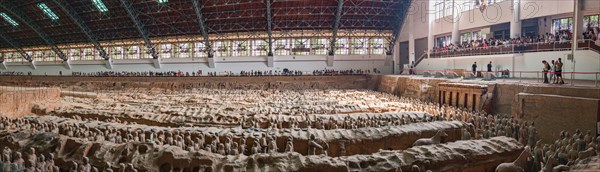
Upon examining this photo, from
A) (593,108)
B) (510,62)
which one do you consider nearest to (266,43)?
(510,62)

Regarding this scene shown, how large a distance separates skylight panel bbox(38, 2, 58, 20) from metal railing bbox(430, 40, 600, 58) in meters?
38.9

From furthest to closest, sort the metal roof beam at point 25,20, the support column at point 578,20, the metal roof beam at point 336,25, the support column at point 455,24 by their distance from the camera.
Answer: the metal roof beam at point 25,20 → the metal roof beam at point 336,25 → the support column at point 455,24 → the support column at point 578,20

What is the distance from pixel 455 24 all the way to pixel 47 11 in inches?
1579

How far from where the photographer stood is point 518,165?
7309 mm

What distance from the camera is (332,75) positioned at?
36.0m

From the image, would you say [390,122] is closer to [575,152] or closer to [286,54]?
[575,152]

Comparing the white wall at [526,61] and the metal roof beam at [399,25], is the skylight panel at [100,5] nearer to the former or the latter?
the metal roof beam at [399,25]

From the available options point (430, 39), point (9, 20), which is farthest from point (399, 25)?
point (9, 20)

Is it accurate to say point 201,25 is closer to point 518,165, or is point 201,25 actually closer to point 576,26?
point 576,26

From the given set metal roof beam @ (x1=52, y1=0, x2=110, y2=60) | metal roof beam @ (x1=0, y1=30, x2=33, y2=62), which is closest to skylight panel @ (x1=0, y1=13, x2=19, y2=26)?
metal roof beam @ (x1=0, y1=30, x2=33, y2=62)

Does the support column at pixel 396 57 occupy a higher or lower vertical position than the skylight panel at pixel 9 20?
lower

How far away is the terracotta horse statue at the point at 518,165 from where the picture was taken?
6.79m

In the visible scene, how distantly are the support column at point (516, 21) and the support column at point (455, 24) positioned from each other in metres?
5.50

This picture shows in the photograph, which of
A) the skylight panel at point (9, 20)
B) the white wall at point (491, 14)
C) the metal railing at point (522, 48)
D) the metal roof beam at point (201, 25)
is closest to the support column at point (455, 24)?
the white wall at point (491, 14)
